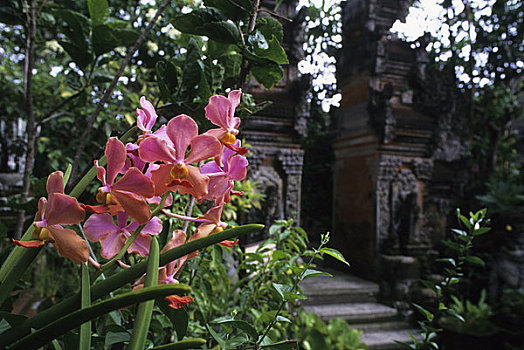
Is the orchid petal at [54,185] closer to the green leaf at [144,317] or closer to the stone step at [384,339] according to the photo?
the green leaf at [144,317]

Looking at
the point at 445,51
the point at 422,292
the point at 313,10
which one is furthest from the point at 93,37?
the point at 445,51

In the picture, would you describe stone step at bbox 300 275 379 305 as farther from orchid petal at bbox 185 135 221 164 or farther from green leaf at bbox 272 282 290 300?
orchid petal at bbox 185 135 221 164

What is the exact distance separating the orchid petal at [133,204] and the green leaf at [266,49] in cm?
42

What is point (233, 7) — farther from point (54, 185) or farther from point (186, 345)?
point (186, 345)

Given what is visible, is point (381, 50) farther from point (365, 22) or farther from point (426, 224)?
point (426, 224)

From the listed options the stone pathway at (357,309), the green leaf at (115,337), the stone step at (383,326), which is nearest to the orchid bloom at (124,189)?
the green leaf at (115,337)

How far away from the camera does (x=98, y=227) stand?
1.32 feet

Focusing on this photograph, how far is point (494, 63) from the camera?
665 cm

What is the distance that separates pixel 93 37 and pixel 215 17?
0.32m

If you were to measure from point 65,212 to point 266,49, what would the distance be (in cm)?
46

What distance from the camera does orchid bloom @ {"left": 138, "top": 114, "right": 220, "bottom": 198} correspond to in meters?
0.36

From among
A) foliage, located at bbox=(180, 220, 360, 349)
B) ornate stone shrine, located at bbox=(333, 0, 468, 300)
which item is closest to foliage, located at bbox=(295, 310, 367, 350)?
foliage, located at bbox=(180, 220, 360, 349)

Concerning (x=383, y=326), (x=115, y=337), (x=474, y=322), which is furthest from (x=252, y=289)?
(x=474, y=322)

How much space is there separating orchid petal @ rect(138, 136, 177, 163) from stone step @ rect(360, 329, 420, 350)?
3954 millimetres
